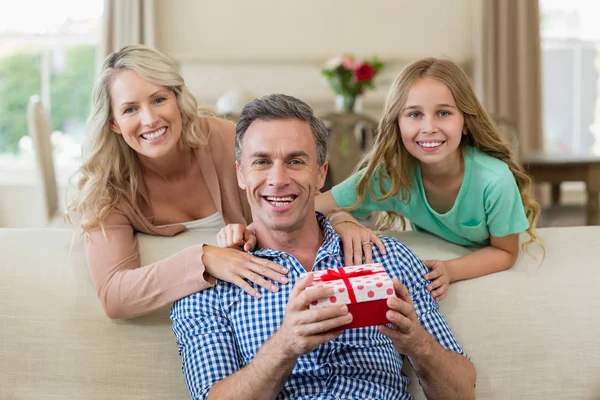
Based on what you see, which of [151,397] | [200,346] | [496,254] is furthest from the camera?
[496,254]

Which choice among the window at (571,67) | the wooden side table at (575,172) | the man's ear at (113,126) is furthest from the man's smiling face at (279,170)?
the window at (571,67)

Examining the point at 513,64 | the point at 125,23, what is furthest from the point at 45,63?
the point at 513,64

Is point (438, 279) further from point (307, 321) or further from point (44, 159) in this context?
point (44, 159)

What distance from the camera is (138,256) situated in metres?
1.83

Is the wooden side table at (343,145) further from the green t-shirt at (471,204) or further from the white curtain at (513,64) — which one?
the green t-shirt at (471,204)

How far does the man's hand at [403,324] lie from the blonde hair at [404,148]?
2.03 ft

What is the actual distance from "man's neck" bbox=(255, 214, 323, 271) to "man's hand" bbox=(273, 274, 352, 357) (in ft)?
1.11

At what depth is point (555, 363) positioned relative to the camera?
1.74m

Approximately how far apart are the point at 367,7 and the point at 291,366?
4485 mm

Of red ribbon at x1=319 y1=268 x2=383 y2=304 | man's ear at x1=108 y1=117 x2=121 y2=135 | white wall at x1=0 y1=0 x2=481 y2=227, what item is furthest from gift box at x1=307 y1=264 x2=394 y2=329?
white wall at x1=0 y1=0 x2=481 y2=227

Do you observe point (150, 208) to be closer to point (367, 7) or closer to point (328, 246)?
point (328, 246)

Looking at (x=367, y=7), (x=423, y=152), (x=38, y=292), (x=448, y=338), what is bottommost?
(x=448, y=338)

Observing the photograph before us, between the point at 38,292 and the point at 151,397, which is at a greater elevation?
the point at 38,292

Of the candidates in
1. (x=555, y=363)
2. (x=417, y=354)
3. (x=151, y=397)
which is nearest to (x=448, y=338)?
(x=417, y=354)
